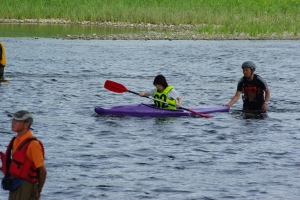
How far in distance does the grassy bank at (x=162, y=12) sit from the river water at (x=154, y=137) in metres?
21.6

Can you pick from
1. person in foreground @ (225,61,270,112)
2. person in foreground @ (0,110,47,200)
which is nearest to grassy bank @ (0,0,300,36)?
person in foreground @ (225,61,270,112)

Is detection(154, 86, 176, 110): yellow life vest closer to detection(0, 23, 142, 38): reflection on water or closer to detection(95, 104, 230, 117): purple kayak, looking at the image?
detection(95, 104, 230, 117): purple kayak

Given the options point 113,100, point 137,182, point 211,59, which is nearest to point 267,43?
point 211,59

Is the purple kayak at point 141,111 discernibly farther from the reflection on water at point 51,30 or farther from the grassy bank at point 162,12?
the grassy bank at point 162,12

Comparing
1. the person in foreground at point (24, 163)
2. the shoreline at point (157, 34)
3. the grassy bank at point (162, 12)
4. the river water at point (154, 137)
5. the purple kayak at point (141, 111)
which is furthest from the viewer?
the grassy bank at point (162, 12)

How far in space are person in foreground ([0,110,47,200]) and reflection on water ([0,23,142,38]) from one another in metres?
36.8

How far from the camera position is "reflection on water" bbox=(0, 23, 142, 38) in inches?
1805

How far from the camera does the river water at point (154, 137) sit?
10961 millimetres

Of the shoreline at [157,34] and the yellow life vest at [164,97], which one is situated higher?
the yellow life vest at [164,97]

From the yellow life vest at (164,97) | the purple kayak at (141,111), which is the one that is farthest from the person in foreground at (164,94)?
the purple kayak at (141,111)

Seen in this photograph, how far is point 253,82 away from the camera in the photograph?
17.0m

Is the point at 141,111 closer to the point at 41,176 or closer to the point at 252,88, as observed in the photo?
the point at 252,88

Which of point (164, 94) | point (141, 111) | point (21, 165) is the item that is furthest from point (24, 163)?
point (141, 111)

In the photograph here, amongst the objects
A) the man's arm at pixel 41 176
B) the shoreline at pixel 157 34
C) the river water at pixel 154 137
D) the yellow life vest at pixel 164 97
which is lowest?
the shoreline at pixel 157 34
